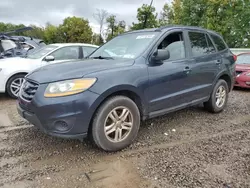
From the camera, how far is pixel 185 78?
12.8 feet

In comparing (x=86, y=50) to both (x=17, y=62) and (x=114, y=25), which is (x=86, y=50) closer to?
(x=17, y=62)

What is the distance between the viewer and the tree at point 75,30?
110 ft

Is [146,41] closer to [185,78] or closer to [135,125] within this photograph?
[185,78]

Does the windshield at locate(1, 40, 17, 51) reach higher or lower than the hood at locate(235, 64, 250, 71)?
higher

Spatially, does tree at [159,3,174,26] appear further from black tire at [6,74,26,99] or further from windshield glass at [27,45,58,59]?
black tire at [6,74,26,99]

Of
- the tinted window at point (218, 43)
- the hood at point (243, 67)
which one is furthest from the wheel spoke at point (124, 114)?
the hood at point (243, 67)

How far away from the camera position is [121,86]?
3053mm

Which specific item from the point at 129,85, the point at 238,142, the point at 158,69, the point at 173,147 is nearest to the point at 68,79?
the point at 129,85

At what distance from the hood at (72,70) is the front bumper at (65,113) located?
24cm

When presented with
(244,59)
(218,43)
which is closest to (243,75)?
(244,59)

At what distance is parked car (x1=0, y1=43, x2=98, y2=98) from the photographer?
230 inches

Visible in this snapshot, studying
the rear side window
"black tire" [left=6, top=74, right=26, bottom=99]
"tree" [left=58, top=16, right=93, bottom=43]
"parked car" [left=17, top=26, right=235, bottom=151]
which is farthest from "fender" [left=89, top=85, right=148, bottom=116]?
"tree" [left=58, top=16, right=93, bottom=43]

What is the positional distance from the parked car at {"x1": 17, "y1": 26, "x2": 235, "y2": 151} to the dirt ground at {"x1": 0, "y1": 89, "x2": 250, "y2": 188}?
13.6 inches

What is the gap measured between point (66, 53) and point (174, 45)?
3.66m
